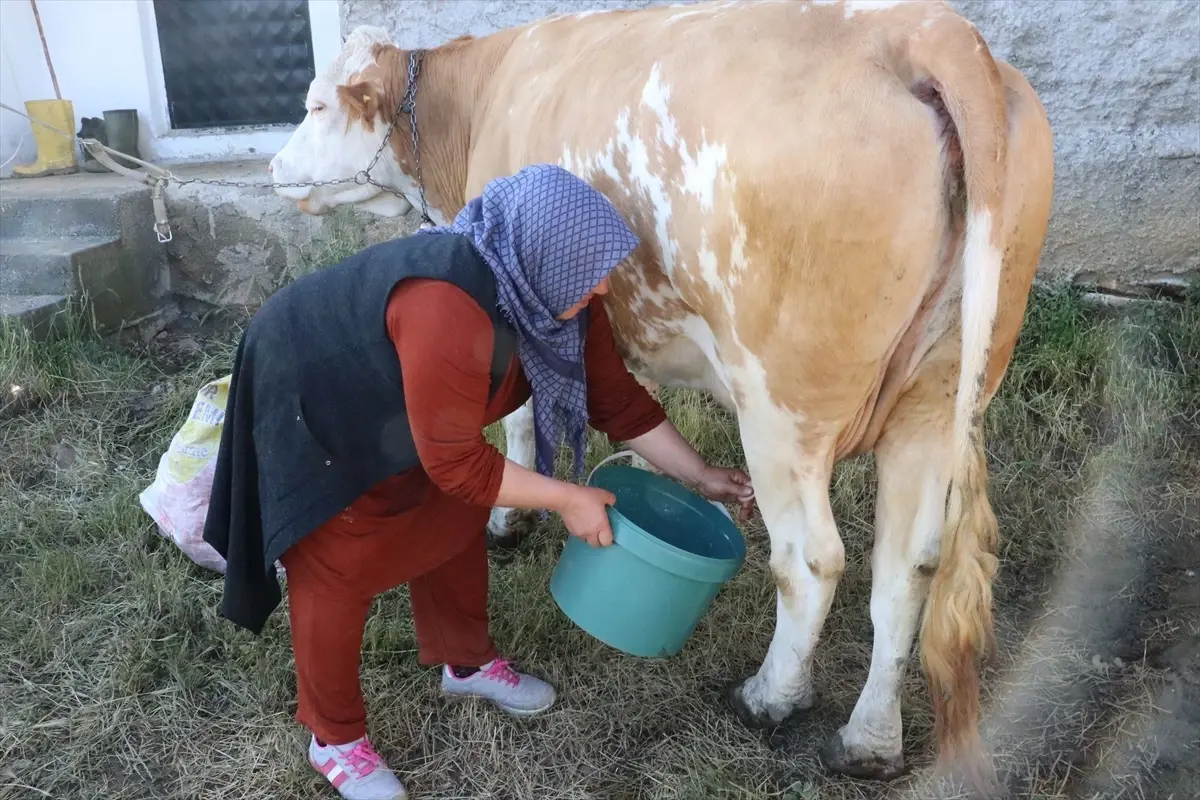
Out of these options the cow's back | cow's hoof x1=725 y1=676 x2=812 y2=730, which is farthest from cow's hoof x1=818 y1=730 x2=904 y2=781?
the cow's back

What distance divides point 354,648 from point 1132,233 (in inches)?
128

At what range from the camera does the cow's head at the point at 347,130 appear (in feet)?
10.1

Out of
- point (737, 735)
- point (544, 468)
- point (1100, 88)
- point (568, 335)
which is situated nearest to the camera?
point (568, 335)

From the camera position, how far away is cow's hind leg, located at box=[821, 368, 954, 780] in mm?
2098

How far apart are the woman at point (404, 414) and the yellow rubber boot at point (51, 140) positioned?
4087 millimetres

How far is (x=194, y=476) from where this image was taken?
2795mm

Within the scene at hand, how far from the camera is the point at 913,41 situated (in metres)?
1.73

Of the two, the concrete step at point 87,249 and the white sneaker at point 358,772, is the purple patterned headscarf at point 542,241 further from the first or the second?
the concrete step at point 87,249

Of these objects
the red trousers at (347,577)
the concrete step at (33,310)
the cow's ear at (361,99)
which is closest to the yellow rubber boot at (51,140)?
the concrete step at (33,310)

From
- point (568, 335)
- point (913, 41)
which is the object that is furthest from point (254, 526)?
point (913, 41)

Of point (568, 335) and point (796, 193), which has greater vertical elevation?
point (796, 193)

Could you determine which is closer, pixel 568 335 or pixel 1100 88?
pixel 568 335

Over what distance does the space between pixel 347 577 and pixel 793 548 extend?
951 millimetres

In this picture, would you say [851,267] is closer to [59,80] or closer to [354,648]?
[354,648]
